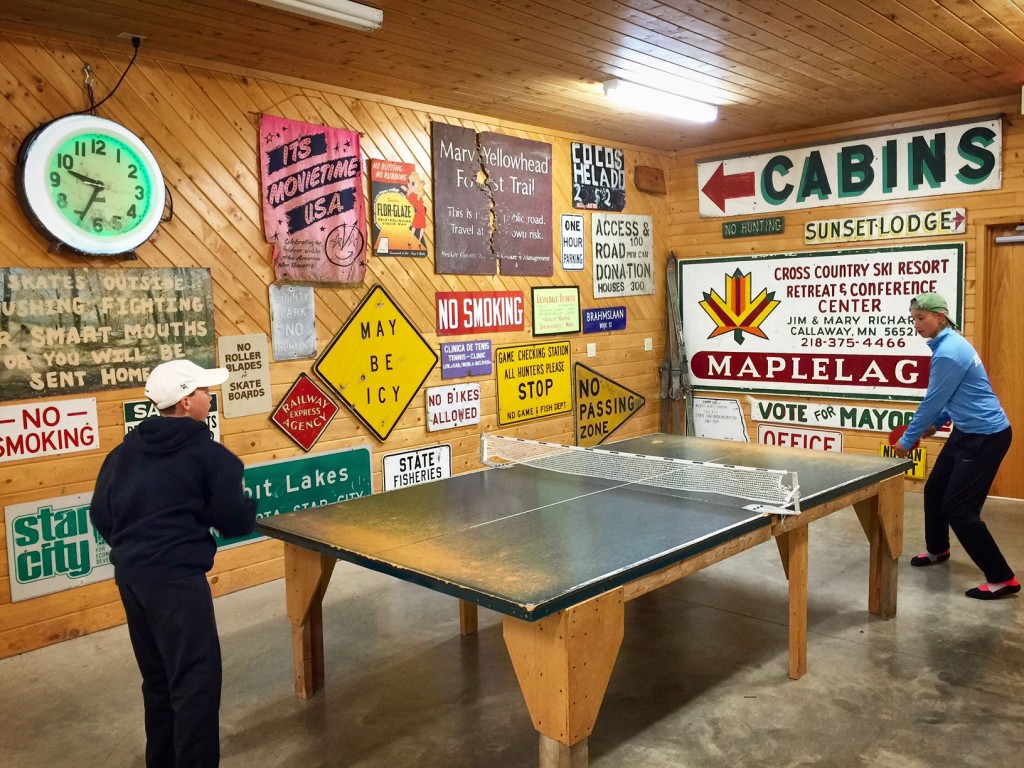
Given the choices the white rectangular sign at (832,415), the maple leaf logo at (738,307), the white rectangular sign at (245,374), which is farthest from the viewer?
the maple leaf logo at (738,307)

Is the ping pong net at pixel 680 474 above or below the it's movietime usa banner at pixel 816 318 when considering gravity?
below

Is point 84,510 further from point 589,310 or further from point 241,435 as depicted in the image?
point 589,310

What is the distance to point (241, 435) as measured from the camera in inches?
208

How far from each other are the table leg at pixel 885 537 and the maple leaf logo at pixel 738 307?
3792 millimetres

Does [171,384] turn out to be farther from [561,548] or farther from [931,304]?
[931,304]

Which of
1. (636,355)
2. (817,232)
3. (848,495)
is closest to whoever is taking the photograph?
(848,495)

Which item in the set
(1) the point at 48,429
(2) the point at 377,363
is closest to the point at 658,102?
(2) the point at 377,363

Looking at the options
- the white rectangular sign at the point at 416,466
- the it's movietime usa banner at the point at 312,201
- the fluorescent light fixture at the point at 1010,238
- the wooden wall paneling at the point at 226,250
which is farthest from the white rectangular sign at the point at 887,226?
the it's movietime usa banner at the point at 312,201

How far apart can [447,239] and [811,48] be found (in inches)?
112

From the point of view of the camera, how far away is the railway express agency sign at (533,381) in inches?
276

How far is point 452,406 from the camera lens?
657 centimetres

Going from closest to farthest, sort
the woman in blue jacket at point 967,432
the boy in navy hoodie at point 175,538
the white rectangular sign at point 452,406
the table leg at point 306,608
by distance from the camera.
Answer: the boy in navy hoodie at point 175,538, the table leg at point 306,608, the woman in blue jacket at point 967,432, the white rectangular sign at point 452,406

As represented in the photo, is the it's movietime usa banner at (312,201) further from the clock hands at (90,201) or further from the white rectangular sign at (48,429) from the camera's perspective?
the white rectangular sign at (48,429)

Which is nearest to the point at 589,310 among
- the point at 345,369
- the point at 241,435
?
the point at 345,369
